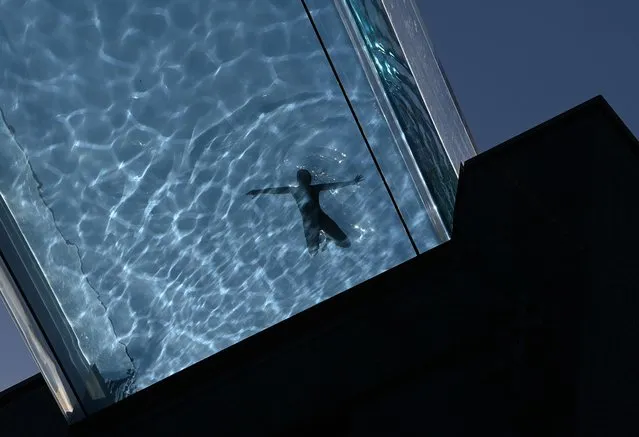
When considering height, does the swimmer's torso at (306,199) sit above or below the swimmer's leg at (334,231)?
above

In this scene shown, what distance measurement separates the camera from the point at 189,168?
4.74 meters

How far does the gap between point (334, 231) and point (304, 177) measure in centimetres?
40

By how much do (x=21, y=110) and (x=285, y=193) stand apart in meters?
1.59

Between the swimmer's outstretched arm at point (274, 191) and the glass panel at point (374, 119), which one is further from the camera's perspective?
the swimmer's outstretched arm at point (274, 191)

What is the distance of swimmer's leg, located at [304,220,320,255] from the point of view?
4875 millimetres

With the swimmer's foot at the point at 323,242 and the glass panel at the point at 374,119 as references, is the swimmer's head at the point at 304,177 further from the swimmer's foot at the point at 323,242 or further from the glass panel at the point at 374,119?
the glass panel at the point at 374,119

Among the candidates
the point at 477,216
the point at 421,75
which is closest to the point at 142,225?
the point at 477,216

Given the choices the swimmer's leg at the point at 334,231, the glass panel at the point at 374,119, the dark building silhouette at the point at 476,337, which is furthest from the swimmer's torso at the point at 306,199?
the dark building silhouette at the point at 476,337

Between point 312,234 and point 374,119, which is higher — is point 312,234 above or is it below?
below

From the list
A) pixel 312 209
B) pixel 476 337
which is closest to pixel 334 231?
pixel 312 209

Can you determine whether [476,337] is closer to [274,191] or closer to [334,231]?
[334,231]

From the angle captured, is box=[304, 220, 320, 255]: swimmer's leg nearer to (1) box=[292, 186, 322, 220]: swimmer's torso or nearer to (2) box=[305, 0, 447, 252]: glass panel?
(1) box=[292, 186, 322, 220]: swimmer's torso

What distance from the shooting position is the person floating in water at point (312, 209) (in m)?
4.77

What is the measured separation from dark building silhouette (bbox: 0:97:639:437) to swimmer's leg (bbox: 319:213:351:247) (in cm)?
75
